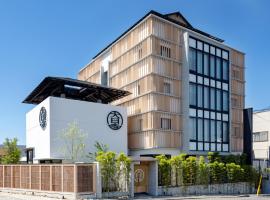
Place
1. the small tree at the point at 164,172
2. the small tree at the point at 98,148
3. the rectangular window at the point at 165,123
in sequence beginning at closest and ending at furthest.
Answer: the small tree at the point at 164,172 → the small tree at the point at 98,148 → the rectangular window at the point at 165,123

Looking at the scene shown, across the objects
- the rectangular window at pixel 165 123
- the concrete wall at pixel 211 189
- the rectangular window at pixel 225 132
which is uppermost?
the rectangular window at pixel 165 123

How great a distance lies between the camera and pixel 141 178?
28.6 meters

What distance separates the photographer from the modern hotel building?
127 feet

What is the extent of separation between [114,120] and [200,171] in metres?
10.5

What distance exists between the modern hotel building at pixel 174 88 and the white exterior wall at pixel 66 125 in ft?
10.1

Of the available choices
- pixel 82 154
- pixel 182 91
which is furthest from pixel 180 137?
pixel 82 154

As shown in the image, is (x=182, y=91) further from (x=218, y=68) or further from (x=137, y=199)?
(x=137, y=199)

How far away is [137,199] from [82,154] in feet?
36.8

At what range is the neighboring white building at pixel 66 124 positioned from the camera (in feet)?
113

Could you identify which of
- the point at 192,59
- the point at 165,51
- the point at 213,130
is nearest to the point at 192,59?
the point at 192,59

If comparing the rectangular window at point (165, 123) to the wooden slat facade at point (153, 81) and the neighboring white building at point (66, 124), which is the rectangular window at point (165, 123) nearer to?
the wooden slat facade at point (153, 81)

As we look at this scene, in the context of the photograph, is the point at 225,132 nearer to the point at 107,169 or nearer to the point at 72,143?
the point at 72,143

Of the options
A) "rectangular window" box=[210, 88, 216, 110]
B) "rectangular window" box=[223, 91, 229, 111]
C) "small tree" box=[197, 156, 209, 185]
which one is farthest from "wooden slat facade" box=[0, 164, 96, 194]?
"rectangular window" box=[223, 91, 229, 111]

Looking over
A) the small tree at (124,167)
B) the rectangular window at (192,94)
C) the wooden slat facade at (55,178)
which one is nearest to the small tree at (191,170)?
the small tree at (124,167)
